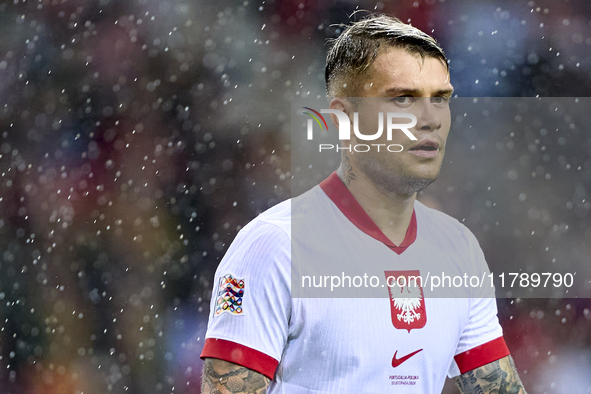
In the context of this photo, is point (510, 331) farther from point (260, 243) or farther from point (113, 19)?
point (113, 19)

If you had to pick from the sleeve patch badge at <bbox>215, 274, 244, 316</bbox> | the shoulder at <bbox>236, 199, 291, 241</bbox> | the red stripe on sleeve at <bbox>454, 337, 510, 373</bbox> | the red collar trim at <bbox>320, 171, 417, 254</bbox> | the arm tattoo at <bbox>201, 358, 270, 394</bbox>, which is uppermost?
the red collar trim at <bbox>320, 171, 417, 254</bbox>

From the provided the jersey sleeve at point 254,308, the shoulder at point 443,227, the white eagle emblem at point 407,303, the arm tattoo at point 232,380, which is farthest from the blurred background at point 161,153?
the arm tattoo at point 232,380

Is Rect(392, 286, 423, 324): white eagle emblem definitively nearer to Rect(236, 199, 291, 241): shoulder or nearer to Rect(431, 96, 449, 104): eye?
Rect(236, 199, 291, 241): shoulder

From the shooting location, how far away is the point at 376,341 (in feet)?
5.29

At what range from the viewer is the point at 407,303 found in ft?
5.62

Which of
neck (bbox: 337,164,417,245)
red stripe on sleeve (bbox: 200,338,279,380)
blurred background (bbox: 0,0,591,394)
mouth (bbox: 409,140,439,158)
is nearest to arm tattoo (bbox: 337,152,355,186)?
neck (bbox: 337,164,417,245)

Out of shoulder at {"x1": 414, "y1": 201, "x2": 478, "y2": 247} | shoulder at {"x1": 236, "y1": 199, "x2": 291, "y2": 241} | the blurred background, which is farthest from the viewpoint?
the blurred background

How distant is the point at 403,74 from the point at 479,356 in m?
0.87

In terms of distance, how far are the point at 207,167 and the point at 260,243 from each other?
11.4 ft

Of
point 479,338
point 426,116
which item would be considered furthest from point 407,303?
point 426,116

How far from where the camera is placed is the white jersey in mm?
1536

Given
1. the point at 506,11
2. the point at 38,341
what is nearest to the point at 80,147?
the point at 38,341
